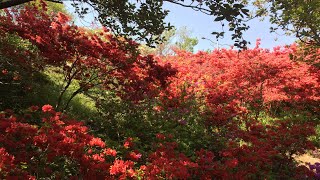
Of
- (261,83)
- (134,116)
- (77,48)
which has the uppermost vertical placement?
(261,83)

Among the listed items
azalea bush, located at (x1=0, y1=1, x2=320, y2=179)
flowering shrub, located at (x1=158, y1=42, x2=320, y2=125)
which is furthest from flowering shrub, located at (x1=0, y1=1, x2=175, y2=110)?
flowering shrub, located at (x1=158, y1=42, x2=320, y2=125)

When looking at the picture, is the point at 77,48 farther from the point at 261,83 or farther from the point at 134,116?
the point at 261,83

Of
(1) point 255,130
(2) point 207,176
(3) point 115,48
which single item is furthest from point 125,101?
(2) point 207,176

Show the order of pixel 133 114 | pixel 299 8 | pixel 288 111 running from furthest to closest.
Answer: pixel 288 111
pixel 133 114
pixel 299 8

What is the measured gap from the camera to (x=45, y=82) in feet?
36.9

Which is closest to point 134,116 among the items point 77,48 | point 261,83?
point 77,48

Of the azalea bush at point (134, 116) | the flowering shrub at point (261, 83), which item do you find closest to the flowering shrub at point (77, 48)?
the azalea bush at point (134, 116)

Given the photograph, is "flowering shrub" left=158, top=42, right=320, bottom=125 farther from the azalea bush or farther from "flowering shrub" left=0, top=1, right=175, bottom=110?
"flowering shrub" left=0, top=1, right=175, bottom=110

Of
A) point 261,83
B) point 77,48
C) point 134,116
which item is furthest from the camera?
point 261,83

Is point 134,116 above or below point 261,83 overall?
below

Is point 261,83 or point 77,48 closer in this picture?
point 77,48

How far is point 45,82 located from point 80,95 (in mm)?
1447

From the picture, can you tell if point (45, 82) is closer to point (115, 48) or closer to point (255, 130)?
point (115, 48)

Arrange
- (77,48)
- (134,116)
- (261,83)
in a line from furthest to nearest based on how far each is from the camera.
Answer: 1. (261,83)
2. (134,116)
3. (77,48)
